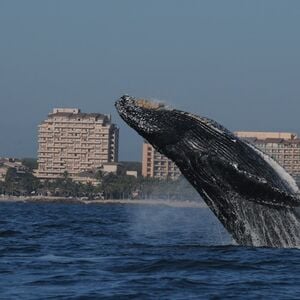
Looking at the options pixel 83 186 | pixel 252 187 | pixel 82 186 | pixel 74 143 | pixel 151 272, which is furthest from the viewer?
pixel 74 143

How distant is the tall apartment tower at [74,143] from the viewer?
181 m

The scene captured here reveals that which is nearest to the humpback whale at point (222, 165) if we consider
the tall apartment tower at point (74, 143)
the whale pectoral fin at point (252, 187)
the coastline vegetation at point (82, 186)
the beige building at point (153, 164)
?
the whale pectoral fin at point (252, 187)

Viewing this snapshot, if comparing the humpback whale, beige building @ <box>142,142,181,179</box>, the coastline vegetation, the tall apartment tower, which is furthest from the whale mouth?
the tall apartment tower

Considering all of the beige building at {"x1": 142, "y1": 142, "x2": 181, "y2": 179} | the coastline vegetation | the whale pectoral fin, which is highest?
the beige building at {"x1": 142, "y1": 142, "x2": 181, "y2": 179}

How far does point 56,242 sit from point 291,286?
22.1ft

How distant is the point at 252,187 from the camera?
12.7 meters

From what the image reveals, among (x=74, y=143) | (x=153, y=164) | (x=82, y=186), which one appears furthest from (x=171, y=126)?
(x=74, y=143)

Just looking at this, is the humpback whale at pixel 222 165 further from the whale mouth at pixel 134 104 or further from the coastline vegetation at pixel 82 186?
the coastline vegetation at pixel 82 186

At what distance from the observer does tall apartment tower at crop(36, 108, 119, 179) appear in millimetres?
Result: 180625

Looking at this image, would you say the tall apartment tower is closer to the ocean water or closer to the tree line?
the tree line

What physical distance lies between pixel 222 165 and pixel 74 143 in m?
174

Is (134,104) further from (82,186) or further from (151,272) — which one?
(82,186)

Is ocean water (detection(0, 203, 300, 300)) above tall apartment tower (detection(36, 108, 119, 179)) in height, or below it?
below

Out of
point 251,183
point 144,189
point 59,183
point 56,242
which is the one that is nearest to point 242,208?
point 251,183
